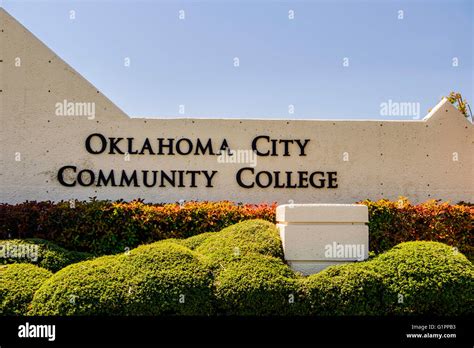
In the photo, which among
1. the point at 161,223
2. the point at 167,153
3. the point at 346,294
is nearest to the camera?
the point at 346,294

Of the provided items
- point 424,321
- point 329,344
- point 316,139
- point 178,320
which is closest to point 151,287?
point 178,320

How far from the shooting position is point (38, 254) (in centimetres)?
734

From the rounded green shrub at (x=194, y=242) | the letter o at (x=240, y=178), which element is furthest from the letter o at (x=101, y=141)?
the rounded green shrub at (x=194, y=242)

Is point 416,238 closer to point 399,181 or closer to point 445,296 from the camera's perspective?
point 399,181

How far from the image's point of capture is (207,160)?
10430 mm

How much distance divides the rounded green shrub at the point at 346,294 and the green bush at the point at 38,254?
10.9 ft

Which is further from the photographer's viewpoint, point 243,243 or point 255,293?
point 243,243

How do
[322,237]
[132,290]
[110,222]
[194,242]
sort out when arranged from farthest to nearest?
[110,222] < [194,242] < [322,237] < [132,290]

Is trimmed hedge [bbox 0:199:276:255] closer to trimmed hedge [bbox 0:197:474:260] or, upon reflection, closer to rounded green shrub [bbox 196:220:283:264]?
trimmed hedge [bbox 0:197:474:260]

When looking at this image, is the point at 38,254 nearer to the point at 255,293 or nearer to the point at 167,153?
the point at 255,293

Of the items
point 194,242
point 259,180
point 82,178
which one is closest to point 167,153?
point 82,178

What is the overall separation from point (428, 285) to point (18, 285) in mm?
4641

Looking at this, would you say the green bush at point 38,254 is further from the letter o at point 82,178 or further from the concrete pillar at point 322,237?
the concrete pillar at point 322,237

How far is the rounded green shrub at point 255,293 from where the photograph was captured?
588 centimetres
